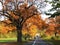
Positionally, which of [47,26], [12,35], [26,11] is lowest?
[12,35]

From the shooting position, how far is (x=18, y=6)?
41.8 meters

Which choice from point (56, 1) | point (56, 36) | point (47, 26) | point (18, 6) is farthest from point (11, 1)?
point (56, 36)

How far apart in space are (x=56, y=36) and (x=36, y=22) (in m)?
21.5

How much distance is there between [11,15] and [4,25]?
2.31 meters

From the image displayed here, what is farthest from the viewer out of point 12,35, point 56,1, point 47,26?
point 12,35

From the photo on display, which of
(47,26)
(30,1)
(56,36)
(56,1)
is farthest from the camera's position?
(56,36)

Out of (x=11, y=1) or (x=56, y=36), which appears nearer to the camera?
(x=11, y=1)

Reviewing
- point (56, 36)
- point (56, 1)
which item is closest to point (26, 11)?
point (56, 1)

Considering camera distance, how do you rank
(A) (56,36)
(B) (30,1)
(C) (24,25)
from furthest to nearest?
(A) (56,36)
(C) (24,25)
(B) (30,1)

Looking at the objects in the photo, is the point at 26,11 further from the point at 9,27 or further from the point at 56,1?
the point at 56,1

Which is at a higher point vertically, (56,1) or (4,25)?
(56,1)

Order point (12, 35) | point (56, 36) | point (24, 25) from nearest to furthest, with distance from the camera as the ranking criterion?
1. point (24, 25)
2. point (56, 36)
3. point (12, 35)

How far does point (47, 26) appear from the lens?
155 ft

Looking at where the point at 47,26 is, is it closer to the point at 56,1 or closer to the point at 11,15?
the point at 11,15
